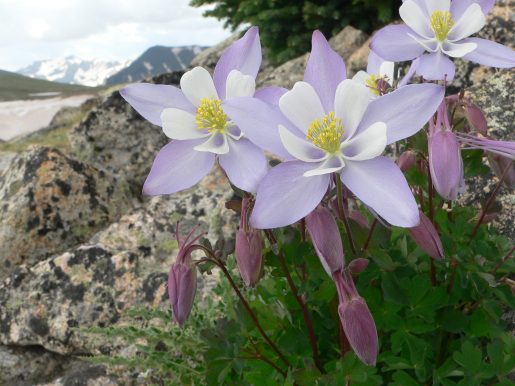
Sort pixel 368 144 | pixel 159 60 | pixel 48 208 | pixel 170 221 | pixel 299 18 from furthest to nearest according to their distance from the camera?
pixel 159 60 < pixel 299 18 < pixel 48 208 < pixel 170 221 < pixel 368 144

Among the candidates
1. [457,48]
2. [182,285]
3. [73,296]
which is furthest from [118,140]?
[457,48]

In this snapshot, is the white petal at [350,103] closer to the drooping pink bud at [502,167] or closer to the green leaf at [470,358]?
the drooping pink bud at [502,167]

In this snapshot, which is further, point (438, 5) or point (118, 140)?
point (118, 140)

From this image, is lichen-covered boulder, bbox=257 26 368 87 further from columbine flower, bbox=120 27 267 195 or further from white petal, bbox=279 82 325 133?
white petal, bbox=279 82 325 133

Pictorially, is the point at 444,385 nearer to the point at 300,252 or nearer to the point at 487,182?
the point at 300,252

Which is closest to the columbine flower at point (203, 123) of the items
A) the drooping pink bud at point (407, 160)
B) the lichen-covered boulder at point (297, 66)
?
the drooping pink bud at point (407, 160)

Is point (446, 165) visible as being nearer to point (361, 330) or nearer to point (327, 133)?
point (327, 133)

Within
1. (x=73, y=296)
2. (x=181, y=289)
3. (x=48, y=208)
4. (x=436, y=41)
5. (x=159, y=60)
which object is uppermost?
(x=436, y=41)
